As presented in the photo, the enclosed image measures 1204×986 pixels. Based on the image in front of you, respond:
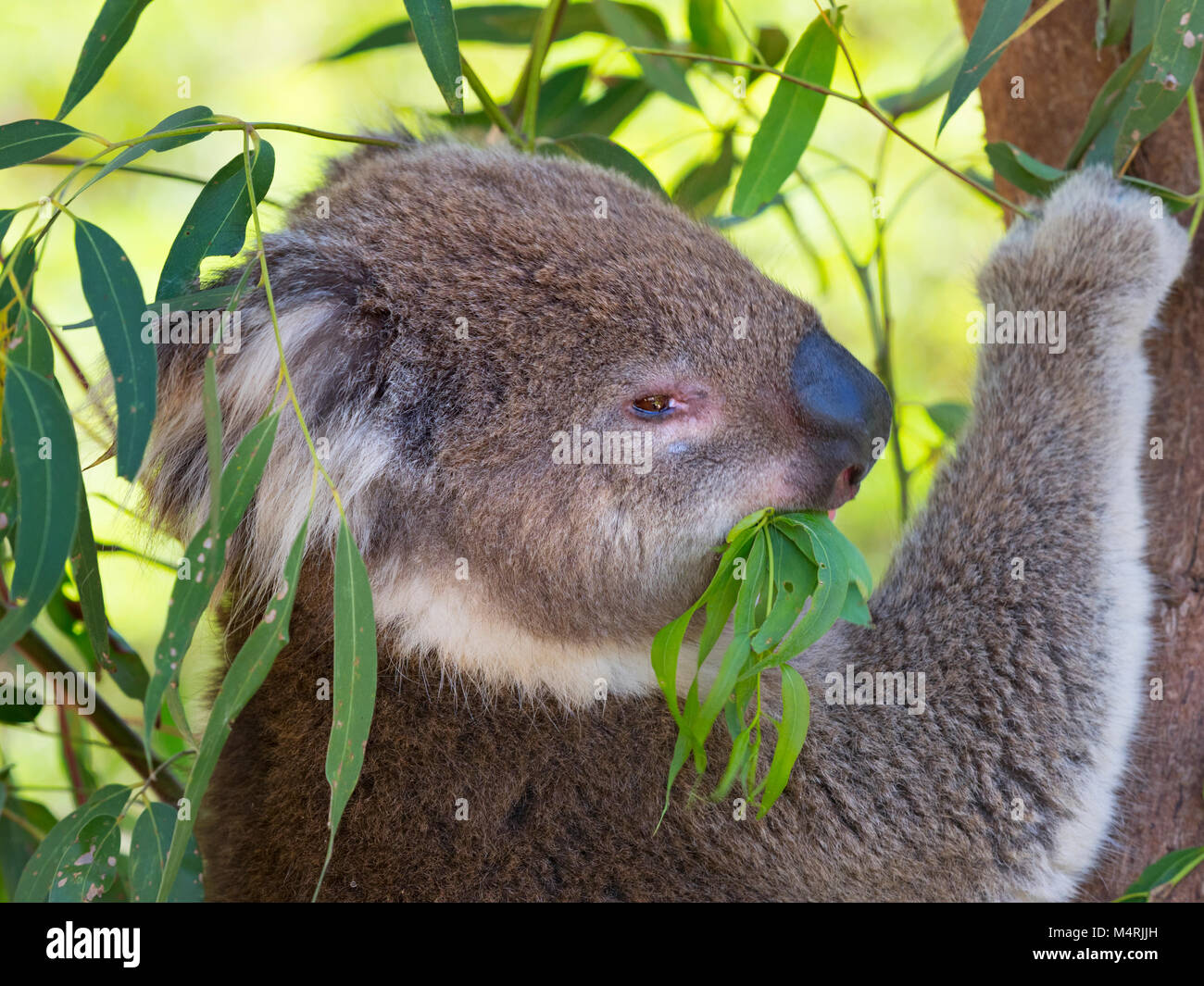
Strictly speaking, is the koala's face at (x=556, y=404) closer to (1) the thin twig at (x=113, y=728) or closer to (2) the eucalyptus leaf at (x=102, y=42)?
(2) the eucalyptus leaf at (x=102, y=42)

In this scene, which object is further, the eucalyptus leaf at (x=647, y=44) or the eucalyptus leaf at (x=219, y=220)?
the eucalyptus leaf at (x=647, y=44)

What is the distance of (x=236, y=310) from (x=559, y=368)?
54 centimetres

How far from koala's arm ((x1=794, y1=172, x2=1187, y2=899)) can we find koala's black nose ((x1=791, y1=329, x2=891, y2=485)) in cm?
51

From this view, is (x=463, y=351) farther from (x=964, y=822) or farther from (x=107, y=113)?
(x=107, y=113)

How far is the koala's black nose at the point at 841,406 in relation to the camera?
6.72 ft

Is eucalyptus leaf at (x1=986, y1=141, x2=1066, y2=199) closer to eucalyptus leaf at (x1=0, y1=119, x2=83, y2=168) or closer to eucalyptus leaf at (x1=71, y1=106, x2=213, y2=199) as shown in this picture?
eucalyptus leaf at (x1=71, y1=106, x2=213, y2=199)

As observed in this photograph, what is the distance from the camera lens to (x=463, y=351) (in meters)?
2.02

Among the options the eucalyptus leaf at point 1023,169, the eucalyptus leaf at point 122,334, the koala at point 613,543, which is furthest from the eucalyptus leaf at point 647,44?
the eucalyptus leaf at point 122,334

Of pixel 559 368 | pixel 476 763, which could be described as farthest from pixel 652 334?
pixel 476 763

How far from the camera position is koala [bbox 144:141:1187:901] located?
2.02 m

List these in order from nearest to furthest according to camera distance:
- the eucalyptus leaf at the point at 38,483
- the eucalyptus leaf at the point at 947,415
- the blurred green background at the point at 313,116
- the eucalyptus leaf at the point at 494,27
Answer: the eucalyptus leaf at the point at 38,483 → the eucalyptus leaf at the point at 494,27 → the eucalyptus leaf at the point at 947,415 → the blurred green background at the point at 313,116

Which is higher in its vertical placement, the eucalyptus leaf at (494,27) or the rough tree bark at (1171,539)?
the eucalyptus leaf at (494,27)

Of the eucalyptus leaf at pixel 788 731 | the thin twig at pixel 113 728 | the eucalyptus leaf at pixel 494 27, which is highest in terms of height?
the eucalyptus leaf at pixel 494 27

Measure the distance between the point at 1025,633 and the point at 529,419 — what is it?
3.87 ft
